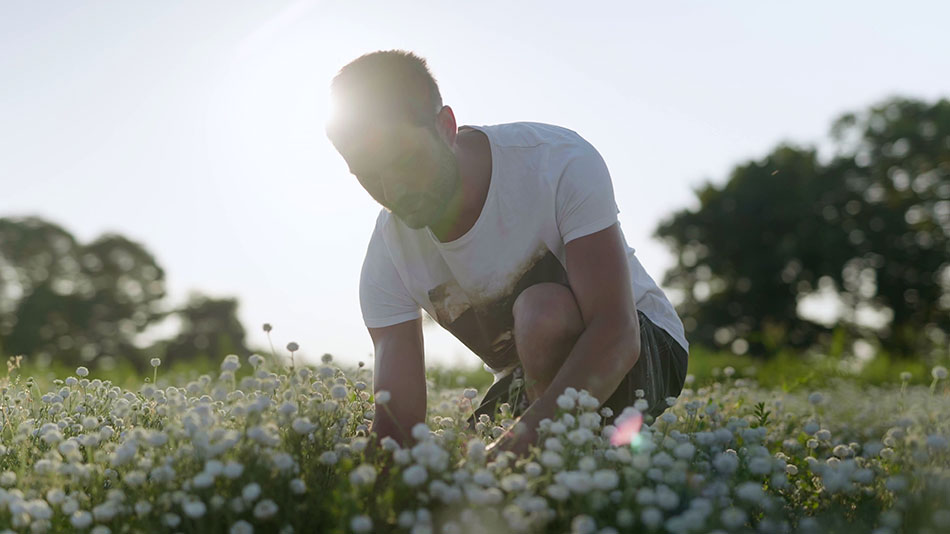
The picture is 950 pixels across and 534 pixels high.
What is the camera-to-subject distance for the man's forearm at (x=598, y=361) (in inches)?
119

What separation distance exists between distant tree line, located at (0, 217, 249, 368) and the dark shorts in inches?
966

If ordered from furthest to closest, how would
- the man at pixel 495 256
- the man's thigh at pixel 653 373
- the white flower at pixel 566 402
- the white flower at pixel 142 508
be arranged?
the man's thigh at pixel 653 373
the man at pixel 495 256
the white flower at pixel 566 402
the white flower at pixel 142 508

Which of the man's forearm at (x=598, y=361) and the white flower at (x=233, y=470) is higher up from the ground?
the man's forearm at (x=598, y=361)

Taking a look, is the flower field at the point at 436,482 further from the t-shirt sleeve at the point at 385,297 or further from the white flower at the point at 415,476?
the t-shirt sleeve at the point at 385,297

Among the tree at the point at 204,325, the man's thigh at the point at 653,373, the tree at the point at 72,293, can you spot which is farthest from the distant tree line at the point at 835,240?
the man's thigh at the point at 653,373

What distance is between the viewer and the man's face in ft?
10.6

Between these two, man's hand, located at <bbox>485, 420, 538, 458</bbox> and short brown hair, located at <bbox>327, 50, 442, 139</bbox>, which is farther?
short brown hair, located at <bbox>327, 50, 442, 139</bbox>

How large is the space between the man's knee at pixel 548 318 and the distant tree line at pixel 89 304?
25.4 meters

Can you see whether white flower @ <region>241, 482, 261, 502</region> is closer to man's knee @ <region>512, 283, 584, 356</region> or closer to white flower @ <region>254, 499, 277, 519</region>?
white flower @ <region>254, 499, 277, 519</region>

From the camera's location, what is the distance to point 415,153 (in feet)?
10.7

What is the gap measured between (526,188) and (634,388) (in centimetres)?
111

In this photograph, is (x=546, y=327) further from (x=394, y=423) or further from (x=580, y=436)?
(x=580, y=436)

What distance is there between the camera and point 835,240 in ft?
105

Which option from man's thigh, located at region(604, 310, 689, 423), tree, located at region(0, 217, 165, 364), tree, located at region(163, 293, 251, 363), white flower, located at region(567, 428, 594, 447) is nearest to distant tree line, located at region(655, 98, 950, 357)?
tree, located at region(163, 293, 251, 363)
